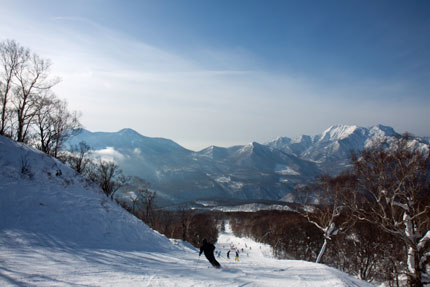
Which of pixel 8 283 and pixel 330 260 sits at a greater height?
pixel 8 283

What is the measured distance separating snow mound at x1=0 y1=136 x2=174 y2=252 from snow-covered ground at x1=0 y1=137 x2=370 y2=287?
37 mm

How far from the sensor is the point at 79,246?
13.1 m

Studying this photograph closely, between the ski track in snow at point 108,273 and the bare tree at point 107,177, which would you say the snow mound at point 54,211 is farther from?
the bare tree at point 107,177

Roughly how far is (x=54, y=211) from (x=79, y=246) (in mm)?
3847

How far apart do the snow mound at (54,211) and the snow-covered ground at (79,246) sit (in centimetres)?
4

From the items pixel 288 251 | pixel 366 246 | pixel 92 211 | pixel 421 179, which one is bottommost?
pixel 288 251

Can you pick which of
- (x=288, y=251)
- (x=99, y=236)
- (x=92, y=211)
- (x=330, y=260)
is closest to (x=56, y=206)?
(x=92, y=211)

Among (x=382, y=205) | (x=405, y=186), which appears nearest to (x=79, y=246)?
(x=382, y=205)

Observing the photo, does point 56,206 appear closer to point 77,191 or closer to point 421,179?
point 77,191

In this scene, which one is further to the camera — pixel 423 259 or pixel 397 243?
pixel 397 243

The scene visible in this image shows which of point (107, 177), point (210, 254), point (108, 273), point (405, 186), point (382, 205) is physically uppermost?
point (405, 186)

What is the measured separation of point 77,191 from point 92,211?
2825 millimetres

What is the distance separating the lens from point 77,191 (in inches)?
757

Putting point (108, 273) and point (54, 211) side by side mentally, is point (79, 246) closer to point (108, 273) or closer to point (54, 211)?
point (54, 211)
